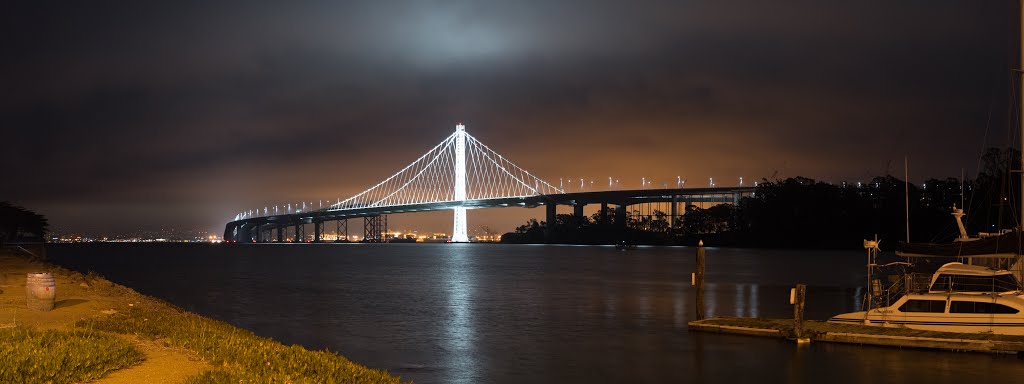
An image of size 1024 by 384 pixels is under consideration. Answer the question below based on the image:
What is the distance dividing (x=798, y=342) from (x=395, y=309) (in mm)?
16415

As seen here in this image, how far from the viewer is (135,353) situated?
11.3 m

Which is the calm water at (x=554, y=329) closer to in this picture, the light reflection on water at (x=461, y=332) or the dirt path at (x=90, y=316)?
the light reflection on water at (x=461, y=332)

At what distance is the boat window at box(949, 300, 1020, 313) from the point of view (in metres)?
20.5

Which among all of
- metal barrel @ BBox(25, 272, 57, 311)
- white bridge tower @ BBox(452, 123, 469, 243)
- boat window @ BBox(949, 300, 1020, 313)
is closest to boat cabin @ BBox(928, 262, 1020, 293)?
boat window @ BBox(949, 300, 1020, 313)

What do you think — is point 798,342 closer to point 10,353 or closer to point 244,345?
point 244,345

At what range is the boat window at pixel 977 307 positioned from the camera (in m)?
20.5

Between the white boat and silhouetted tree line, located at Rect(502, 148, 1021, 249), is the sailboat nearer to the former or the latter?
the white boat

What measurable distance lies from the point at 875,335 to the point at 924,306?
156cm

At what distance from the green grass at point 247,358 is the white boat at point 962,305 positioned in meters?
14.8

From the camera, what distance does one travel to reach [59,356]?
9836mm

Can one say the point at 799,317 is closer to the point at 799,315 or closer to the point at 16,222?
the point at 799,315

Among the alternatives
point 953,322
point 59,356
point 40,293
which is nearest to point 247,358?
point 59,356

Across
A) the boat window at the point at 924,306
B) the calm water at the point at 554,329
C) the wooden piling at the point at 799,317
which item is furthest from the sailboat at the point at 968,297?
the wooden piling at the point at 799,317

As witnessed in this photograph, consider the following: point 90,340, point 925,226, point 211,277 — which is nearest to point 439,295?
point 211,277
